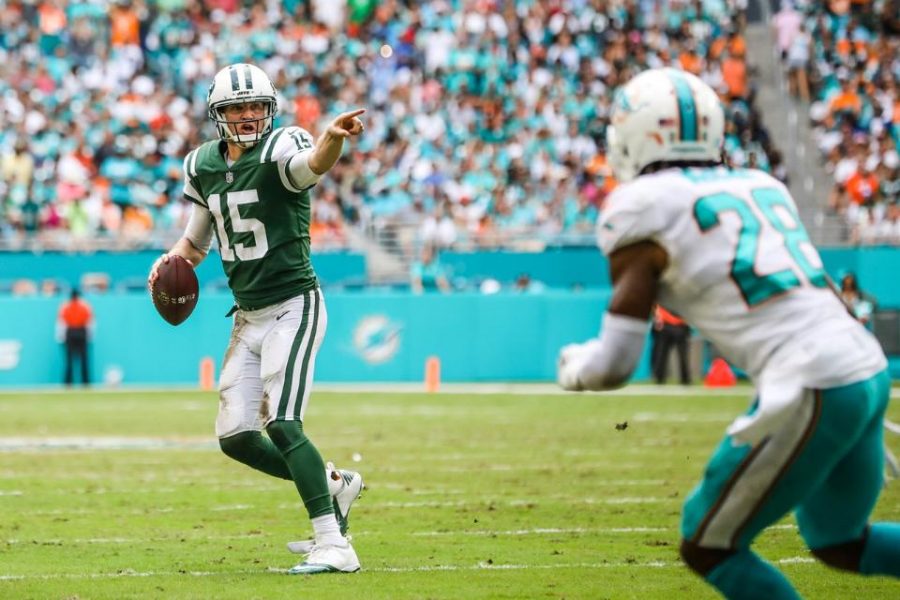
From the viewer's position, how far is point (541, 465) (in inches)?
395

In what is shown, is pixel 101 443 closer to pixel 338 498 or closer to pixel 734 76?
pixel 338 498

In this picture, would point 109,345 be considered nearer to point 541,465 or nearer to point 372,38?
point 372,38

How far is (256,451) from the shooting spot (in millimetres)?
6156

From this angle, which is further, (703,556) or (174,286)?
(174,286)

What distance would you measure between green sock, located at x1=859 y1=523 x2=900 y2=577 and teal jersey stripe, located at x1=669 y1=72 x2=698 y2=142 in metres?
1.18

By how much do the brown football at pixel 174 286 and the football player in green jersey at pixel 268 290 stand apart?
0.67 ft

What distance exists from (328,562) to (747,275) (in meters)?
2.67

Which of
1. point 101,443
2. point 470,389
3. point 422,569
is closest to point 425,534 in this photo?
point 422,569

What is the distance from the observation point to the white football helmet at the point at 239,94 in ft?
19.8


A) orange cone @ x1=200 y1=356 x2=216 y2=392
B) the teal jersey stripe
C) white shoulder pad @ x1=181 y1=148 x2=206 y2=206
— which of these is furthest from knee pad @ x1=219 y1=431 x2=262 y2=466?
orange cone @ x1=200 y1=356 x2=216 y2=392

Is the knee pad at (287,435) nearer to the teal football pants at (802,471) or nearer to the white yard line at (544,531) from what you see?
the white yard line at (544,531)

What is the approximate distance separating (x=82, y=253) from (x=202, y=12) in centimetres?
691

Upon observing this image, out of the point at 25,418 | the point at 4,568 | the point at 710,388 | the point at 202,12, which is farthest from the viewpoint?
the point at 202,12

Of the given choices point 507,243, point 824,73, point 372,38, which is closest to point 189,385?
point 507,243
